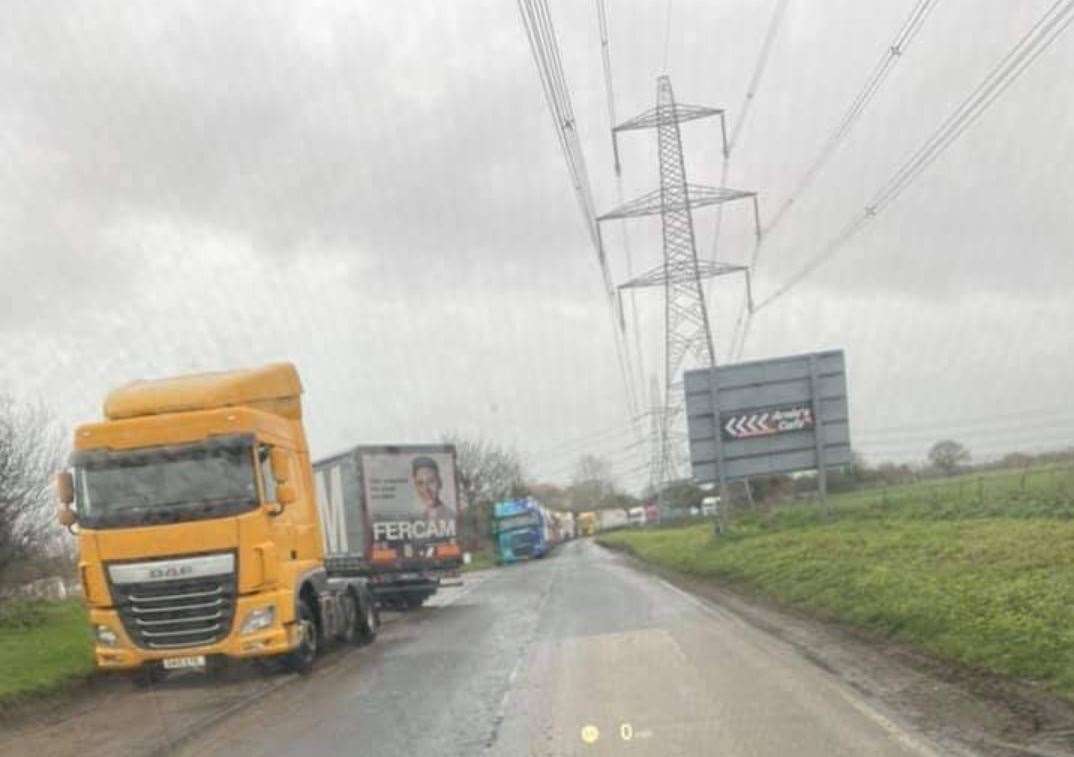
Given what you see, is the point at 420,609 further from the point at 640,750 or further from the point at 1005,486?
the point at 640,750

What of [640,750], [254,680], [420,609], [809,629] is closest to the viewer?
[640,750]

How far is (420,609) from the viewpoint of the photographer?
2988 centimetres

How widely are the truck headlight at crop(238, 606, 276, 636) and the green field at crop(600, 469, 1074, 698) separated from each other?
7.68 metres

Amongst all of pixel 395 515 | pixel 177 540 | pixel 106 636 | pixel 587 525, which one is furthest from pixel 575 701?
pixel 587 525

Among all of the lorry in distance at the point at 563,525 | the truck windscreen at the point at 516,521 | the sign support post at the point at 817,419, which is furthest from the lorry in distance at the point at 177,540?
the lorry in distance at the point at 563,525

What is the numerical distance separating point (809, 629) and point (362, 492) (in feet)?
44.0

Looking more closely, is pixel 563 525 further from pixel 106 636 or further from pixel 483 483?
pixel 106 636

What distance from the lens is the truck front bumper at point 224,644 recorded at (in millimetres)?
14945

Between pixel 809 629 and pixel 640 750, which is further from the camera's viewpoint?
pixel 809 629

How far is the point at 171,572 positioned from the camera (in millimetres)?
14844

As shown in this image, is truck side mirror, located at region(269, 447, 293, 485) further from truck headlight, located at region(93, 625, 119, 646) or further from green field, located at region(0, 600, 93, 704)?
green field, located at region(0, 600, 93, 704)

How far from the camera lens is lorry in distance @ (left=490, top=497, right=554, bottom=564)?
70.4 meters

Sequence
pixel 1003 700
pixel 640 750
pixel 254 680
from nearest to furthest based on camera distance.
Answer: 1. pixel 640 750
2. pixel 1003 700
3. pixel 254 680

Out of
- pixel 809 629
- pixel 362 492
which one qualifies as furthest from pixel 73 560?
pixel 809 629
